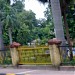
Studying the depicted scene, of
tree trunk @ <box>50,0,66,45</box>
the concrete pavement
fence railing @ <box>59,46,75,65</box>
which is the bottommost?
the concrete pavement

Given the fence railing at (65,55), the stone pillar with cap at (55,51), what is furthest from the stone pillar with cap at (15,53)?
the fence railing at (65,55)

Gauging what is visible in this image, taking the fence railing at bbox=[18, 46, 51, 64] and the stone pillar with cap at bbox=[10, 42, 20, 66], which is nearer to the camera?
the fence railing at bbox=[18, 46, 51, 64]

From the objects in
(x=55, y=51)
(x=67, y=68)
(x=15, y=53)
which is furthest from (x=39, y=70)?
(x=15, y=53)

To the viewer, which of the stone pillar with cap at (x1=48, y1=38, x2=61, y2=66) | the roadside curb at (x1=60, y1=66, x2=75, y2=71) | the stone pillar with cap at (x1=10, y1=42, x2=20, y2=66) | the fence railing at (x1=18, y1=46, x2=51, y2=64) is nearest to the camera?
the roadside curb at (x1=60, y1=66, x2=75, y2=71)

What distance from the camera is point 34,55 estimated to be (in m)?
17.6

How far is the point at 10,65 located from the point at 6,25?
34254 millimetres

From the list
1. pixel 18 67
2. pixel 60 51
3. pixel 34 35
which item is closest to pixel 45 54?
pixel 60 51

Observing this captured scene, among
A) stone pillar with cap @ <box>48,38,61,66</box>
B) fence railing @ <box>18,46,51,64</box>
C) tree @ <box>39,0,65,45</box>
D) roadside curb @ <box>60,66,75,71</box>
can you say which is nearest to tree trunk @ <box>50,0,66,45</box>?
tree @ <box>39,0,65,45</box>

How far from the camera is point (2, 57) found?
19.8 metres

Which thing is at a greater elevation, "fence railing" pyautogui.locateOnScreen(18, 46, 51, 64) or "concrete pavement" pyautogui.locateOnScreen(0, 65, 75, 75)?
"fence railing" pyautogui.locateOnScreen(18, 46, 51, 64)

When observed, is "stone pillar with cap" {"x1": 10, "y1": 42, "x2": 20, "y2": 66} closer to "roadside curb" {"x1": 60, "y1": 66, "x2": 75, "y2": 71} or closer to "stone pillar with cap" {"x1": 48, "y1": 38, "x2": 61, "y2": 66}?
"stone pillar with cap" {"x1": 48, "y1": 38, "x2": 61, "y2": 66}

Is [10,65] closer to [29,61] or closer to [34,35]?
[29,61]

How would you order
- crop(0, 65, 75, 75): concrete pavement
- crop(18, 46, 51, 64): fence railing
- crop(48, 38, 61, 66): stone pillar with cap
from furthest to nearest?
crop(18, 46, 51, 64): fence railing < crop(48, 38, 61, 66): stone pillar with cap < crop(0, 65, 75, 75): concrete pavement

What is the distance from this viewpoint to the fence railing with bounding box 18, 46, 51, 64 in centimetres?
1692
